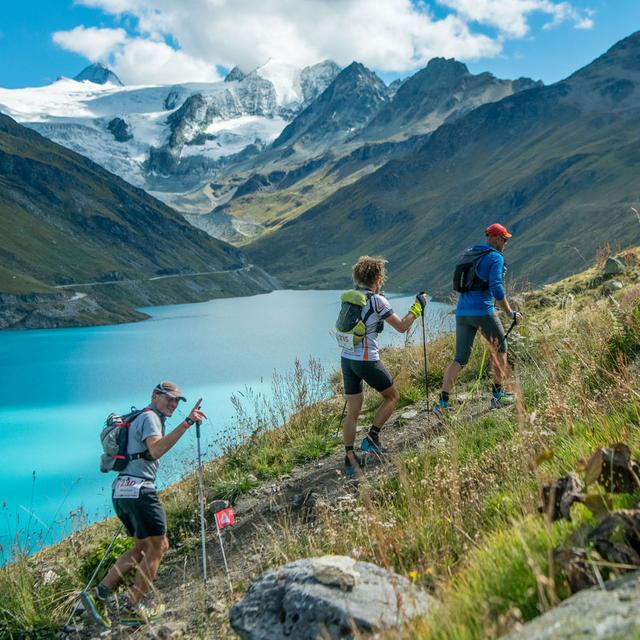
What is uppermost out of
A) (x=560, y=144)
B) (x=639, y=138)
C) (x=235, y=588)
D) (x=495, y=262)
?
(x=560, y=144)

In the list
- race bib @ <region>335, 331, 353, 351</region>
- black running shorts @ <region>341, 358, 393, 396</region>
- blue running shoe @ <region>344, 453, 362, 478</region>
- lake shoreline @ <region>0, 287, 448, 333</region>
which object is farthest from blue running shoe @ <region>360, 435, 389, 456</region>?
lake shoreline @ <region>0, 287, 448, 333</region>

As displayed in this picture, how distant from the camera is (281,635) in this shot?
10.3 ft

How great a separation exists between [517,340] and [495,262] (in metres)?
2.31

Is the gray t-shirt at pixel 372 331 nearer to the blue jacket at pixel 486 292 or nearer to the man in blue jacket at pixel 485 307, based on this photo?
the man in blue jacket at pixel 485 307

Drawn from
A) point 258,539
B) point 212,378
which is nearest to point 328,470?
point 258,539

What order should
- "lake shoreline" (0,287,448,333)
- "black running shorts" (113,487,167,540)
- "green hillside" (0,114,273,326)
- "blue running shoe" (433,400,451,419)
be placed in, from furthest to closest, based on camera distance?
"green hillside" (0,114,273,326)
"lake shoreline" (0,287,448,333)
"blue running shoe" (433,400,451,419)
"black running shorts" (113,487,167,540)

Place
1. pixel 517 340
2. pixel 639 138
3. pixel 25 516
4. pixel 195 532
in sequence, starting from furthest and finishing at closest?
pixel 639 138 < pixel 25 516 < pixel 517 340 < pixel 195 532

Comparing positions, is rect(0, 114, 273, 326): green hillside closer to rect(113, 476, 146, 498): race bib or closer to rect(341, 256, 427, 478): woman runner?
rect(341, 256, 427, 478): woman runner

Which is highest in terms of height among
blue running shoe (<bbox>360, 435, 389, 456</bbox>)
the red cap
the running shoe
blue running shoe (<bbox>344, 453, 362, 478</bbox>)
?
the red cap

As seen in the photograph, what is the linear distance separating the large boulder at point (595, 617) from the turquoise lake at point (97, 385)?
5.63 m

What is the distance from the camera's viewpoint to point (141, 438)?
5.70m

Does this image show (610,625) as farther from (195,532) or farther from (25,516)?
(25,516)

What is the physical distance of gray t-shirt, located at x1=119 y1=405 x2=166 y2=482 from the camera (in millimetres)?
5672

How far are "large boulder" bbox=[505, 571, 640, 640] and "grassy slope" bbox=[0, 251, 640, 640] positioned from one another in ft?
0.30
